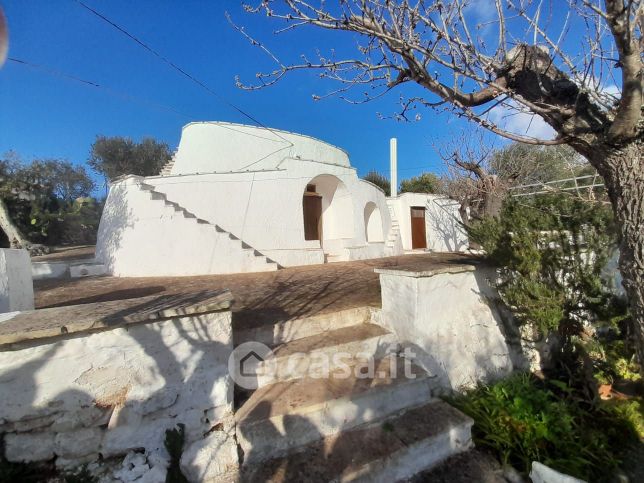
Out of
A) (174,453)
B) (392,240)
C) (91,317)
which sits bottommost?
(174,453)

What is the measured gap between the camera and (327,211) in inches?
449

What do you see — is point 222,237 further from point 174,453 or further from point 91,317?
point 174,453

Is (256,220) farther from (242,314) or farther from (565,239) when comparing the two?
(565,239)

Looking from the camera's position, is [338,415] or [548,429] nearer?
[338,415]

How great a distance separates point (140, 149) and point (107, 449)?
27926 millimetres

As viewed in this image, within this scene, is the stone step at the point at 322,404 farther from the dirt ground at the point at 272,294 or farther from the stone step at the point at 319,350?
the dirt ground at the point at 272,294

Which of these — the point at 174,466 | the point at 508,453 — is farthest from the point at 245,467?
the point at 508,453

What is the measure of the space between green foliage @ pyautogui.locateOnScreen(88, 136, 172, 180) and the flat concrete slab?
25.4 meters

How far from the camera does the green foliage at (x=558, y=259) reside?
10.2ft

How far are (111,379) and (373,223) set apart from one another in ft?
37.6

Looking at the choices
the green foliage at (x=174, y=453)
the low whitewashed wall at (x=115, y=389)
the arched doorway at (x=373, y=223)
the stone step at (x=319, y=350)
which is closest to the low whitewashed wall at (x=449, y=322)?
the stone step at (x=319, y=350)

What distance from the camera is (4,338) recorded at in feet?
5.32

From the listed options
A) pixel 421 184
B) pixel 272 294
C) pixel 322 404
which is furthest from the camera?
pixel 421 184

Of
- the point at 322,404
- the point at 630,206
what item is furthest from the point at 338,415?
the point at 630,206
